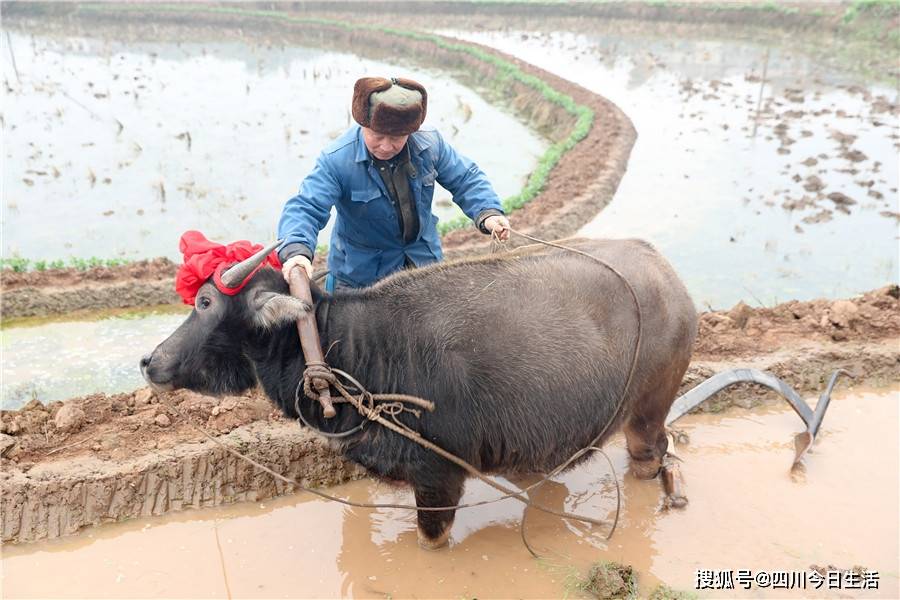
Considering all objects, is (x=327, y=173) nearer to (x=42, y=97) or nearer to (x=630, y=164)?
(x=630, y=164)

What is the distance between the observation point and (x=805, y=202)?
28.9 ft

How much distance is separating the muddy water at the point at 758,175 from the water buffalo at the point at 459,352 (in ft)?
11.7

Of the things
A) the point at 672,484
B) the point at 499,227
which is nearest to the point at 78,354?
the point at 499,227

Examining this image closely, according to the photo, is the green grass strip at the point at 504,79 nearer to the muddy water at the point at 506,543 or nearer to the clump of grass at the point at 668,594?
the muddy water at the point at 506,543

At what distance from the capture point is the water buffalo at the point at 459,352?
3213 millimetres

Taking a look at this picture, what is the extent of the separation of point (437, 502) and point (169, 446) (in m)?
1.68

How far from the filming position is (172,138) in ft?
38.2

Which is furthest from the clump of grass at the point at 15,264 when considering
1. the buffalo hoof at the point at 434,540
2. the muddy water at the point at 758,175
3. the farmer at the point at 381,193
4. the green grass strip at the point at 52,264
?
the muddy water at the point at 758,175

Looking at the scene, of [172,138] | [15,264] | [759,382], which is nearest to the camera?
[759,382]

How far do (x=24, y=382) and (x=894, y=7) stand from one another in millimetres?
19962

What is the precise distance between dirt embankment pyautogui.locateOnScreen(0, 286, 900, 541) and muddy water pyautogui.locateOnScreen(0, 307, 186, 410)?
0.94 metres

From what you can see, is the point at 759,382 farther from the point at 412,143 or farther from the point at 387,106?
the point at 387,106

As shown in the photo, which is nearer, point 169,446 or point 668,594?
point 668,594

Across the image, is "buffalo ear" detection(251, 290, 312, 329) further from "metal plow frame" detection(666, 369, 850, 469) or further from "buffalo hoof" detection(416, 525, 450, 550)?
"metal plow frame" detection(666, 369, 850, 469)
